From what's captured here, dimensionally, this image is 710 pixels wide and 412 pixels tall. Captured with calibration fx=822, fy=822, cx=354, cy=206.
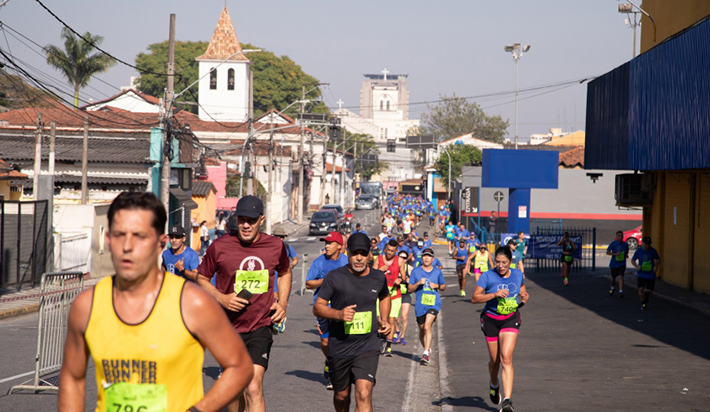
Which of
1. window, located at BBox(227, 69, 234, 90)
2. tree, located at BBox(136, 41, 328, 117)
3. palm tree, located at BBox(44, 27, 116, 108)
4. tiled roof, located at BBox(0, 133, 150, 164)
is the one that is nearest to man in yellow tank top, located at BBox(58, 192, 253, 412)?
tiled roof, located at BBox(0, 133, 150, 164)

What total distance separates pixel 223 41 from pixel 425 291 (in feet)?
289

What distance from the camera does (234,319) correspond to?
7.24 m

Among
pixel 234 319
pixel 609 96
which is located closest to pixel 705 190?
pixel 609 96

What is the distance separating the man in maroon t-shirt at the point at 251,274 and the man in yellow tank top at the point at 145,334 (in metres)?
3.85

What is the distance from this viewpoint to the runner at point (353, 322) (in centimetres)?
727

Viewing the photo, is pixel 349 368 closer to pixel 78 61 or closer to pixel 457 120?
pixel 78 61

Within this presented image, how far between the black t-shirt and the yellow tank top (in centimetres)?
424

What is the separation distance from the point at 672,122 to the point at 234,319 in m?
15.5

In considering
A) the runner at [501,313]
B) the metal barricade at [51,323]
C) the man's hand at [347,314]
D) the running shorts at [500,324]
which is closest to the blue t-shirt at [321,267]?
the runner at [501,313]

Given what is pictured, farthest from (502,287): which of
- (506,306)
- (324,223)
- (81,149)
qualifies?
(324,223)

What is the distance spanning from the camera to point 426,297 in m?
13.1

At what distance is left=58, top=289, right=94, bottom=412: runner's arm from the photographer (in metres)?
Result: 3.18

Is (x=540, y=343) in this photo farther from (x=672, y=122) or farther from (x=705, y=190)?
(x=705, y=190)

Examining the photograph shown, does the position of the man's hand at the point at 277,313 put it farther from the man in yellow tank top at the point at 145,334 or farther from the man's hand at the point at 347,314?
the man in yellow tank top at the point at 145,334
